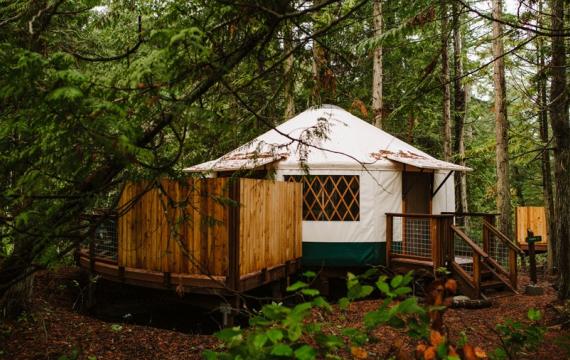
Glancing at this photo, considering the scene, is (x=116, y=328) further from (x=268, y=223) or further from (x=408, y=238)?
(x=408, y=238)

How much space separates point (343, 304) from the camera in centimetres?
188

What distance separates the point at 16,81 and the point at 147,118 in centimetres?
61

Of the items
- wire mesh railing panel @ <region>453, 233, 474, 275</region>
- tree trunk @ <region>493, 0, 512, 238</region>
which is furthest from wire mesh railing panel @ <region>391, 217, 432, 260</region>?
tree trunk @ <region>493, 0, 512, 238</region>

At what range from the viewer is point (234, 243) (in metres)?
5.18

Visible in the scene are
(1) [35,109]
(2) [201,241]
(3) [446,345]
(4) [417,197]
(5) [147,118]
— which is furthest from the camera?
(4) [417,197]

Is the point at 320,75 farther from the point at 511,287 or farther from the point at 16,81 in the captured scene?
the point at 511,287

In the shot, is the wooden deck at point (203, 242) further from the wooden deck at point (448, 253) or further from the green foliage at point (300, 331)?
the green foliage at point (300, 331)

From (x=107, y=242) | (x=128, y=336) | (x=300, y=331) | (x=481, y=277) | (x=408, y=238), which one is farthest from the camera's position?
(x=408, y=238)

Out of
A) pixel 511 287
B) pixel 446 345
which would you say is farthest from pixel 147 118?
pixel 511 287

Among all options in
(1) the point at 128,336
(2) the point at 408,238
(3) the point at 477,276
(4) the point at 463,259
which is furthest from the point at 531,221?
(1) the point at 128,336

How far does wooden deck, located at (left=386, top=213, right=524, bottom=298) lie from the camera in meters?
6.69

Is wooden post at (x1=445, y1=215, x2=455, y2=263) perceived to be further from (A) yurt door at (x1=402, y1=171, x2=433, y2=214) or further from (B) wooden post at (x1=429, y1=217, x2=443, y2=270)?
(A) yurt door at (x1=402, y1=171, x2=433, y2=214)

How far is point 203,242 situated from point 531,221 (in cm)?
935

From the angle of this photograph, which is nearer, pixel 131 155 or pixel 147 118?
pixel 131 155
